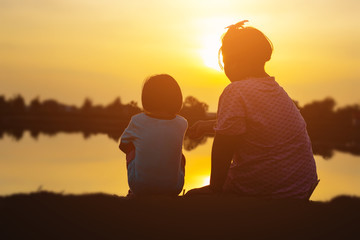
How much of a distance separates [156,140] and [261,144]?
0.71m

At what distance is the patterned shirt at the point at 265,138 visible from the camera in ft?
8.87

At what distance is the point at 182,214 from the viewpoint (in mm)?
2301

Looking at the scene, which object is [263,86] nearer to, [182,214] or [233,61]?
[233,61]

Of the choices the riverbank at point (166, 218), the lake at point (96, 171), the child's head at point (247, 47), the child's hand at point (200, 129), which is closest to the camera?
the riverbank at point (166, 218)

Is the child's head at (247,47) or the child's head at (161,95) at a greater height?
the child's head at (247,47)

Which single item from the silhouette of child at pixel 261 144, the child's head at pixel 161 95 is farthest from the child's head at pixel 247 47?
the child's head at pixel 161 95

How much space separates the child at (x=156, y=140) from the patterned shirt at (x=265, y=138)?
432 mm

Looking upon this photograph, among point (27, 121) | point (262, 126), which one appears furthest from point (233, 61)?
point (27, 121)

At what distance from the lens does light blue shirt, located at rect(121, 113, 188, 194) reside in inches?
119

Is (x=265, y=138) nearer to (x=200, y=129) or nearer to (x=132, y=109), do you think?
(x=200, y=129)

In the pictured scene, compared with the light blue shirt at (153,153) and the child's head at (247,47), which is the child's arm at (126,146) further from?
the child's head at (247,47)

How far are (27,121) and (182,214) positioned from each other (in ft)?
159

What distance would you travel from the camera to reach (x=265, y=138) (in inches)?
107

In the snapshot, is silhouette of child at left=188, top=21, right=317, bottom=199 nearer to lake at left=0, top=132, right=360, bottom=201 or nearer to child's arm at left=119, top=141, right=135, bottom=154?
child's arm at left=119, top=141, right=135, bottom=154
